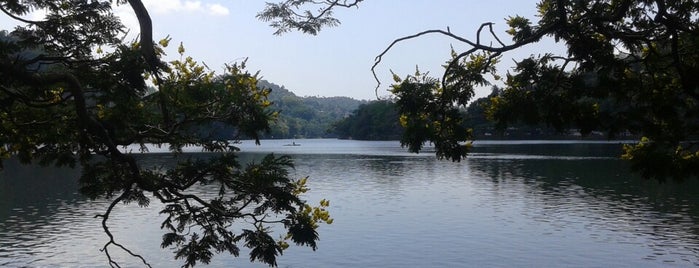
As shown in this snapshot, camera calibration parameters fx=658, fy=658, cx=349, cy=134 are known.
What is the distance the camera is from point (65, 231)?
3531 cm

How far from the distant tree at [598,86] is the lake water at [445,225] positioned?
14.5 m

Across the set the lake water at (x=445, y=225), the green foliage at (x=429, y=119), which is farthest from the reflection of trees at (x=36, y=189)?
the green foliage at (x=429, y=119)

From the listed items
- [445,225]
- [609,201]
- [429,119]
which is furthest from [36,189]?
[429,119]

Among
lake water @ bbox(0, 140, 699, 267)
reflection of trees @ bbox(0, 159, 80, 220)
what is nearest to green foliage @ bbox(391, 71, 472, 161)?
lake water @ bbox(0, 140, 699, 267)

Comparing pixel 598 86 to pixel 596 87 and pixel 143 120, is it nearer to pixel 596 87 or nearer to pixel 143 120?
pixel 596 87

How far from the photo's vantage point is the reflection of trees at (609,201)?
109ft

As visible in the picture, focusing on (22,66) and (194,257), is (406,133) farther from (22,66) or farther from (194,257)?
(22,66)

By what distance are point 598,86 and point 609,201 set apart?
124ft

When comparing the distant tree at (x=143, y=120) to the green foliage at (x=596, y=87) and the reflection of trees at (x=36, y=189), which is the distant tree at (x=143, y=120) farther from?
the reflection of trees at (x=36, y=189)

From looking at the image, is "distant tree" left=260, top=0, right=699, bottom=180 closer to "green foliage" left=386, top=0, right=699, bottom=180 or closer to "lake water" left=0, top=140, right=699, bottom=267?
"green foliage" left=386, top=0, right=699, bottom=180

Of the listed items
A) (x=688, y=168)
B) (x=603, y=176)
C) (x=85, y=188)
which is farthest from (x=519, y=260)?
(x=603, y=176)

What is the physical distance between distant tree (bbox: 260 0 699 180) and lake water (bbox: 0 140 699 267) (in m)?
14.5

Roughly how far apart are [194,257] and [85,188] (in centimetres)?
212

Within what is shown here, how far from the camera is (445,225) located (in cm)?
3631
